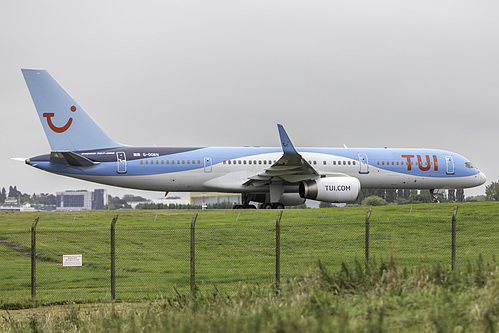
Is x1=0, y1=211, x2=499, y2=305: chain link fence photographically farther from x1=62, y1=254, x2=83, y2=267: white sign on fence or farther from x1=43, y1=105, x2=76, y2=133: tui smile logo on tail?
x1=43, y1=105, x2=76, y2=133: tui smile logo on tail

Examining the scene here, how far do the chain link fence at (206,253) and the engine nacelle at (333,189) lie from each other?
150 inches

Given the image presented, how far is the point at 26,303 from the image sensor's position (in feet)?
49.3

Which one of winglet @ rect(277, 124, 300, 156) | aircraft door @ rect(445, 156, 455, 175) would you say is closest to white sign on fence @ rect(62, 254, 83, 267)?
winglet @ rect(277, 124, 300, 156)

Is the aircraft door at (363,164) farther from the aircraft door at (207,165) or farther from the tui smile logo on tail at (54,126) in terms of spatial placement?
the tui smile logo on tail at (54,126)

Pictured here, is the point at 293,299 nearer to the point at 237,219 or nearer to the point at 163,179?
the point at 237,219

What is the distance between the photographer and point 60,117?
3675 centimetres

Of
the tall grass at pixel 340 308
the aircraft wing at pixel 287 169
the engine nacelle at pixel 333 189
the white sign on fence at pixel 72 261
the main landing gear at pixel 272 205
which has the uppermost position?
the aircraft wing at pixel 287 169

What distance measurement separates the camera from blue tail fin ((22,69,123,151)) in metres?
36.4

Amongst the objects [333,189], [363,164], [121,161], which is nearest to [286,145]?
[333,189]

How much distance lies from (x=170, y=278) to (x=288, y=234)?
9755mm

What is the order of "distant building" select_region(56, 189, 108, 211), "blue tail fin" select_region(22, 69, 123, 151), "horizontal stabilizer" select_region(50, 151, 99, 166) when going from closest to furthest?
"horizontal stabilizer" select_region(50, 151, 99, 166)
"blue tail fin" select_region(22, 69, 123, 151)
"distant building" select_region(56, 189, 108, 211)

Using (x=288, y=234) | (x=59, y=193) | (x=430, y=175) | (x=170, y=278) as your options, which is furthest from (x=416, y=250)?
(x=59, y=193)

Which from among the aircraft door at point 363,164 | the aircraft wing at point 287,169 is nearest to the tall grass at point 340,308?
the aircraft wing at point 287,169

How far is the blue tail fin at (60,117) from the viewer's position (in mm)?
36375
